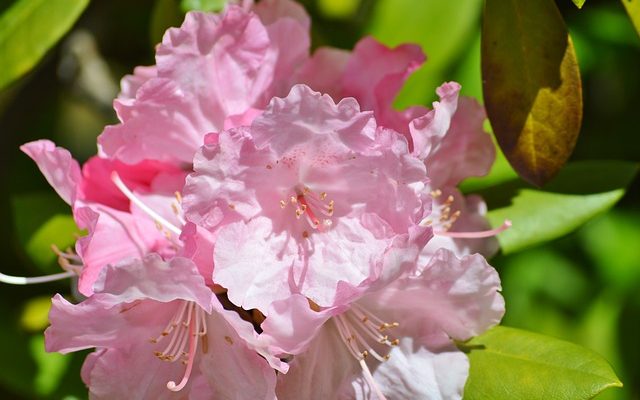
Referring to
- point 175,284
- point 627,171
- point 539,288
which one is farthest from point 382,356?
point 539,288

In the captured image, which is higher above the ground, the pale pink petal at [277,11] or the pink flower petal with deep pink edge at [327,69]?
the pale pink petal at [277,11]

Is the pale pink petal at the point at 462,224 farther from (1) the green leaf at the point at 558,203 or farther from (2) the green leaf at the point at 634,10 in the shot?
(2) the green leaf at the point at 634,10

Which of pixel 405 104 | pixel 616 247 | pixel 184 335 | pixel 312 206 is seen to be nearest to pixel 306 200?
pixel 312 206

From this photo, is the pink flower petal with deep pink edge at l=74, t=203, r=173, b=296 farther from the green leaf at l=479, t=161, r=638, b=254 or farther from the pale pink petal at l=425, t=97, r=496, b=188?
the green leaf at l=479, t=161, r=638, b=254

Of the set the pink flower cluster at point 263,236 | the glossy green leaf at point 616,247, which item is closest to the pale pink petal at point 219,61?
the pink flower cluster at point 263,236

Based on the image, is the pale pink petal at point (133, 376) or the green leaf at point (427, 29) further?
the green leaf at point (427, 29)

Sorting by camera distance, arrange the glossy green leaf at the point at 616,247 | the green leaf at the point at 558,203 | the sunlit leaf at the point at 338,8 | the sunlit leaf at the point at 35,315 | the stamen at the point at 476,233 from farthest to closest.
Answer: the glossy green leaf at the point at 616,247, the sunlit leaf at the point at 338,8, the sunlit leaf at the point at 35,315, the green leaf at the point at 558,203, the stamen at the point at 476,233
